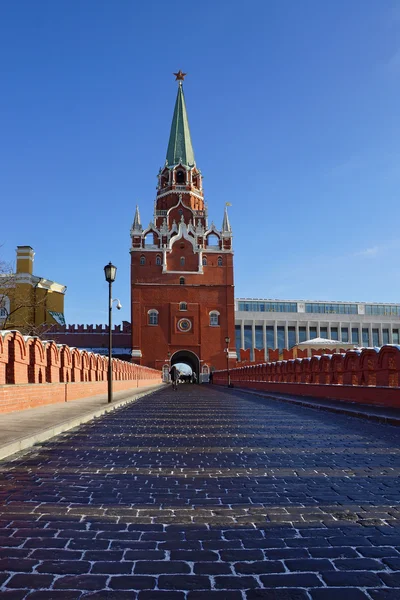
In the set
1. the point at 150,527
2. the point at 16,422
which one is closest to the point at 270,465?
the point at 150,527

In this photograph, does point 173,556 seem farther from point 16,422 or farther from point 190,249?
point 190,249

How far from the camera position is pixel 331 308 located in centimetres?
8775

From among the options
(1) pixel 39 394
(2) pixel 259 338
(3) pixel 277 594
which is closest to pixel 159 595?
(3) pixel 277 594

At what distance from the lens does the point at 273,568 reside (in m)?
2.77

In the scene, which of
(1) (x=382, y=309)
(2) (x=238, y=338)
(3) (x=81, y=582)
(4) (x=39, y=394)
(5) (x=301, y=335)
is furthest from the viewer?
(1) (x=382, y=309)

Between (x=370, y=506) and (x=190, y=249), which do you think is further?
(x=190, y=249)

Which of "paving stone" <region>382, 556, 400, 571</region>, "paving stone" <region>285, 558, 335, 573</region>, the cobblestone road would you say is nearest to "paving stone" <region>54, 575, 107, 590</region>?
the cobblestone road

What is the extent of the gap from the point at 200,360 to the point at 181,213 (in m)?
17.4

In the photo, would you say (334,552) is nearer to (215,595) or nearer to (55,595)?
(215,595)

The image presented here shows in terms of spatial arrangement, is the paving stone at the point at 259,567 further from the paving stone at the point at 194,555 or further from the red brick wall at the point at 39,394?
the red brick wall at the point at 39,394

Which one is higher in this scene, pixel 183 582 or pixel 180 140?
pixel 180 140

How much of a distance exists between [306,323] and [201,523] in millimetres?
81771

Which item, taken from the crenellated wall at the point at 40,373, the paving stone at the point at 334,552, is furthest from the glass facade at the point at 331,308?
the paving stone at the point at 334,552

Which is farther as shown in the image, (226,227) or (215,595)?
(226,227)
